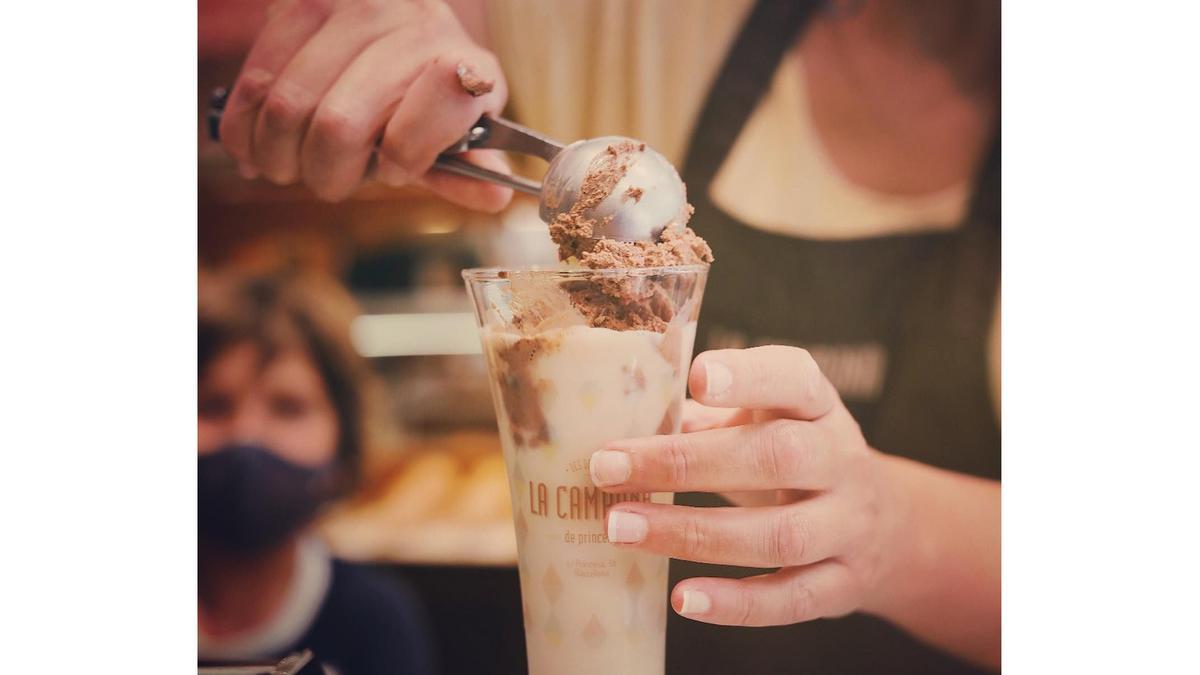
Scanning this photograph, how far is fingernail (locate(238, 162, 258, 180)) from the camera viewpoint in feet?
5.79

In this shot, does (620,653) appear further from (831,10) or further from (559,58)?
(831,10)

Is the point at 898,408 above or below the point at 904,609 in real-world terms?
above

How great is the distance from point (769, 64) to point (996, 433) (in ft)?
2.51

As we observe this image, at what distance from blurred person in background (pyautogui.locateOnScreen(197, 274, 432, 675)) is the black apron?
0.70 meters

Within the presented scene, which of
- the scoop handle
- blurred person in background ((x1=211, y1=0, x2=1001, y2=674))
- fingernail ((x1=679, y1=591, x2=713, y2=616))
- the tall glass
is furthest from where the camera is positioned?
blurred person in background ((x1=211, y1=0, x2=1001, y2=674))

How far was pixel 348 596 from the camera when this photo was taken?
69.9 inches

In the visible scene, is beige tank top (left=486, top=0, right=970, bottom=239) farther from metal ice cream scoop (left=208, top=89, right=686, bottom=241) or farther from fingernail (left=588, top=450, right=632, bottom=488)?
fingernail (left=588, top=450, right=632, bottom=488)

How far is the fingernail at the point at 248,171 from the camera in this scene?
176 cm

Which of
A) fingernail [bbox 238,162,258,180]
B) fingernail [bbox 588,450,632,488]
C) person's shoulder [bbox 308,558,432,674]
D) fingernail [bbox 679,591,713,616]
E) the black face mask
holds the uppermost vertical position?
fingernail [bbox 238,162,258,180]

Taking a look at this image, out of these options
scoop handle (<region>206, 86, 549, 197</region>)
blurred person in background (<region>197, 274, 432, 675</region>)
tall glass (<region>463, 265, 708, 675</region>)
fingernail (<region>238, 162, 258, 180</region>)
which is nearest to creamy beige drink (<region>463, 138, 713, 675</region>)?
tall glass (<region>463, 265, 708, 675</region>)

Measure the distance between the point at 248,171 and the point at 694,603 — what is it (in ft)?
3.62

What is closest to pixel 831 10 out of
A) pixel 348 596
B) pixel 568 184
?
pixel 568 184

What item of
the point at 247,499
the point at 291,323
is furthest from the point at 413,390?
the point at 247,499

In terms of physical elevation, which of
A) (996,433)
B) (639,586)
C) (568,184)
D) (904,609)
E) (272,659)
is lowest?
(272,659)
